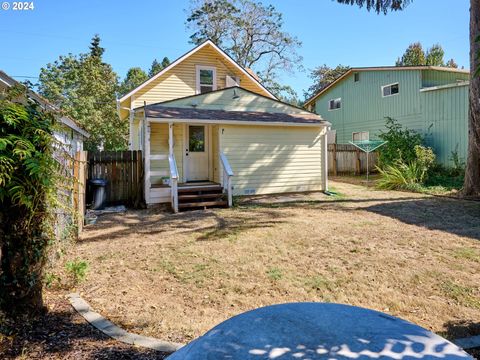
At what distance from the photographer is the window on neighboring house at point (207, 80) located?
51.8ft

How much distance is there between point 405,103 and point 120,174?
16185 millimetres

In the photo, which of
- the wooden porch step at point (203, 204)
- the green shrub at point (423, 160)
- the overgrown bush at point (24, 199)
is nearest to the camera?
the overgrown bush at point (24, 199)

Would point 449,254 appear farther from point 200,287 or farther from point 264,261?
point 200,287

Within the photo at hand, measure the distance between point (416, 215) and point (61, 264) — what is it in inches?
317

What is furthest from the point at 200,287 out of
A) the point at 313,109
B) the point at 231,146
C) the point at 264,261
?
the point at 313,109

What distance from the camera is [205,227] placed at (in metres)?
7.83

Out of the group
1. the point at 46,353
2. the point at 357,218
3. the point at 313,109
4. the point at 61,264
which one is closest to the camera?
the point at 46,353

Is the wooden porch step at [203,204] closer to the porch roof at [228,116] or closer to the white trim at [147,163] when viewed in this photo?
the white trim at [147,163]

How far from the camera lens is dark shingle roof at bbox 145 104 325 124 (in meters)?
10.6

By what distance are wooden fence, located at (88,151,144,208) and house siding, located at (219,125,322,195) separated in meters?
2.84

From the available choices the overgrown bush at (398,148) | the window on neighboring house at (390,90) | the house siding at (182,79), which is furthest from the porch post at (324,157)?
the window on neighboring house at (390,90)

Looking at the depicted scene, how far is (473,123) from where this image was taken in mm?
11375

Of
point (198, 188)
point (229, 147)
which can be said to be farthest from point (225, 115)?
point (198, 188)

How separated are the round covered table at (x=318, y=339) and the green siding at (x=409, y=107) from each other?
17.5 m
